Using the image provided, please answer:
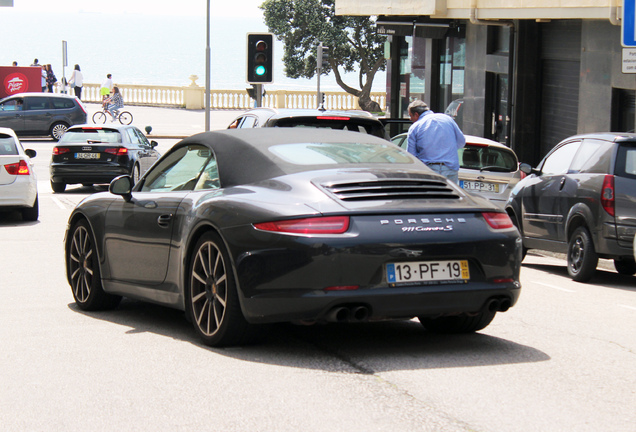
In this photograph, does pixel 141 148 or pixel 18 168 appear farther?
pixel 141 148

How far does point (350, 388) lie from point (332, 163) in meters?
1.74

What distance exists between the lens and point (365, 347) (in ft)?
21.9

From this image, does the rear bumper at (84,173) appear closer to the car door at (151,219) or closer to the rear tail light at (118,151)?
the rear tail light at (118,151)

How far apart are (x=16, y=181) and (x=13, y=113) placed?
65.7 feet

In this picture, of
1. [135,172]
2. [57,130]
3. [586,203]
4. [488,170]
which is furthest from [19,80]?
[586,203]

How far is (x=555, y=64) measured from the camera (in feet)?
74.7

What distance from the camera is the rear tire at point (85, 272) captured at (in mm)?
8242

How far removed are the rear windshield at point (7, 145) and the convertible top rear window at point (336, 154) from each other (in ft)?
36.2

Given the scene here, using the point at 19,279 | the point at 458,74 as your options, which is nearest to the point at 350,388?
the point at 19,279

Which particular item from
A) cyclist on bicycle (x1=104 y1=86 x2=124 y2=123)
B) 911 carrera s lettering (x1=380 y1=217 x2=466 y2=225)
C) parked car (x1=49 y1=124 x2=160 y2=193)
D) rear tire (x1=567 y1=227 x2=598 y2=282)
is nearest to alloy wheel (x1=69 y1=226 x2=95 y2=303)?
911 carrera s lettering (x1=380 y1=217 x2=466 y2=225)

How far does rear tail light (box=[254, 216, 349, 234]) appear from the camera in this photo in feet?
19.9

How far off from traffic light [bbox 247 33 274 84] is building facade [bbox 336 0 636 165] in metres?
4.99

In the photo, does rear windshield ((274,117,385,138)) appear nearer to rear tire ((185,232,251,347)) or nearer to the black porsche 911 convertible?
the black porsche 911 convertible

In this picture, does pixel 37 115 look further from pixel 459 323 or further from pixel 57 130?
pixel 459 323
